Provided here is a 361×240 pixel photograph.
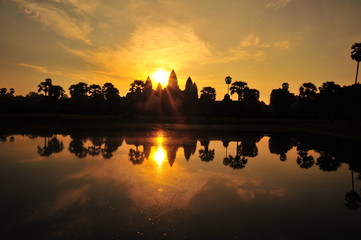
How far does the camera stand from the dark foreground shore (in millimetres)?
42406

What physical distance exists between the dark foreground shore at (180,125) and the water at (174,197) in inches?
996

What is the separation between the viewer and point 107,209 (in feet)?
29.8

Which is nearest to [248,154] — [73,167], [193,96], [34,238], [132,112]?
[73,167]

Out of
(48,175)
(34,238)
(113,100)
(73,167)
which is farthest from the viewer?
(113,100)

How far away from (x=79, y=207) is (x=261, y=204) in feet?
24.1

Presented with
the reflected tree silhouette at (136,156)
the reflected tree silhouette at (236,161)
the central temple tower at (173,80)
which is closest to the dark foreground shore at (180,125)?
the reflected tree silhouette at (136,156)

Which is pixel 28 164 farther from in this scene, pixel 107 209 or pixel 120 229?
pixel 120 229

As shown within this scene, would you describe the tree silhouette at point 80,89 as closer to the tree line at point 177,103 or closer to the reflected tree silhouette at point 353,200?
the tree line at point 177,103

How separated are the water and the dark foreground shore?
25.3 metres

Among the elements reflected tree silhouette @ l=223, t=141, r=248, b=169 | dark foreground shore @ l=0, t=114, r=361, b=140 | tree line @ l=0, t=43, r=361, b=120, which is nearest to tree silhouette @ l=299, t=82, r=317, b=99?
tree line @ l=0, t=43, r=361, b=120

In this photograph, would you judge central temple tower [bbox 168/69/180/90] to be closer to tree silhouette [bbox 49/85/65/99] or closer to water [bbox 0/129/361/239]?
tree silhouette [bbox 49/85/65/99]

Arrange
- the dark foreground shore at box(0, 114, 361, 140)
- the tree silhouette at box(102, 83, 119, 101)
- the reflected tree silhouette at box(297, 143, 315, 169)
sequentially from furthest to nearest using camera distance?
1. the tree silhouette at box(102, 83, 119, 101)
2. the dark foreground shore at box(0, 114, 361, 140)
3. the reflected tree silhouette at box(297, 143, 315, 169)

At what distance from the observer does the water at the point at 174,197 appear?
25.1 ft

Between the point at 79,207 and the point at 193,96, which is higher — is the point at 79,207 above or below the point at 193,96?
below
